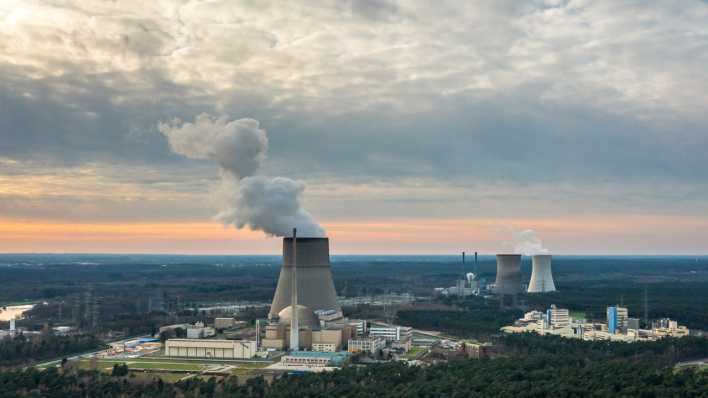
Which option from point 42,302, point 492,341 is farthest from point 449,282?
point 492,341

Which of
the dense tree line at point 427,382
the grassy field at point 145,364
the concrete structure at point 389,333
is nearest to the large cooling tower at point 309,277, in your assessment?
the concrete structure at point 389,333

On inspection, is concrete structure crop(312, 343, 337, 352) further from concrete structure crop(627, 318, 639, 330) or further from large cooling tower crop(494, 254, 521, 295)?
large cooling tower crop(494, 254, 521, 295)

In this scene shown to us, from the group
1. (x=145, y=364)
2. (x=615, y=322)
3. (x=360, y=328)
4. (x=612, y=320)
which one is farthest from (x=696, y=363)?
(x=145, y=364)

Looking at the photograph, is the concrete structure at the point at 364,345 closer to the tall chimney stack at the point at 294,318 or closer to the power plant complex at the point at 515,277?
the tall chimney stack at the point at 294,318

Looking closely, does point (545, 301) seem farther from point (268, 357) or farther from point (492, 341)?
point (268, 357)

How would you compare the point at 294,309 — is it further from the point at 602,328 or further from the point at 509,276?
the point at 509,276

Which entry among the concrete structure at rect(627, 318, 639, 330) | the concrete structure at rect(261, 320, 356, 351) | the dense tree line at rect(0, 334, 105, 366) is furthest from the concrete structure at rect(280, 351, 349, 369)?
the concrete structure at rect(627, 318, 639, 330)
